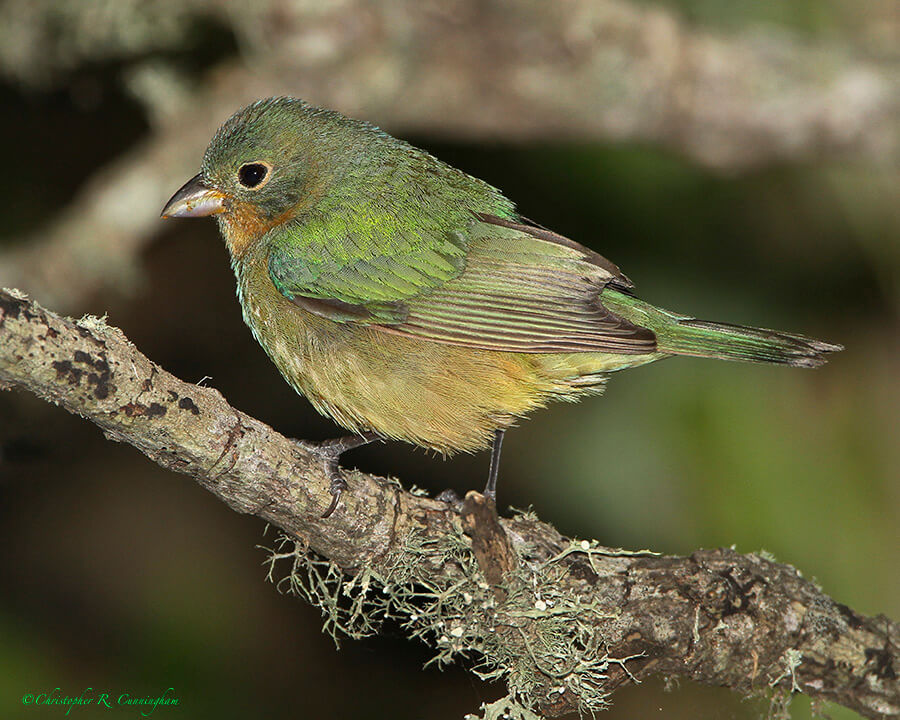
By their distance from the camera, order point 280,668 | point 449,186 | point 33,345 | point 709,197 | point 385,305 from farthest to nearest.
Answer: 1. point 709,197
2. point 280,668
3. point 449,186
4. point 385,305
5. point 33,345

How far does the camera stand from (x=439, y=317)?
12.8ft

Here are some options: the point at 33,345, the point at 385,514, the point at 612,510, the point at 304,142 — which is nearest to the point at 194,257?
the point at 304,142

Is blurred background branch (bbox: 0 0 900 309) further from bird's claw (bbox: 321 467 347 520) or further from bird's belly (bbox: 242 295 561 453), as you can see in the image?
bird's claw (bbox: 321 467 347 520)

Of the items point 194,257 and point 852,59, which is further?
point 194,257

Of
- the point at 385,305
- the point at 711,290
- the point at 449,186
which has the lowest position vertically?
the point at 385,305

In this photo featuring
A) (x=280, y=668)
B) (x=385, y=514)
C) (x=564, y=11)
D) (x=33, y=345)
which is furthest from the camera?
(x=564, y=11)

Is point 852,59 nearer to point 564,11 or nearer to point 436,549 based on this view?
point 564,11

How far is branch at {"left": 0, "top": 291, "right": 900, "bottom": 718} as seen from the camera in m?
3.06

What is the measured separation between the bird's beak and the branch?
4.83 feet

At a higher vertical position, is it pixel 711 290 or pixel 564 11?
pixel 564 11

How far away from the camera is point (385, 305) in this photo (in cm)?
392

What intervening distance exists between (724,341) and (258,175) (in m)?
2.09

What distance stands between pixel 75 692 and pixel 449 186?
3133 mm

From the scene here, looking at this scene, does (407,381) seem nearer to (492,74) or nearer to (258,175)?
(258,175)
